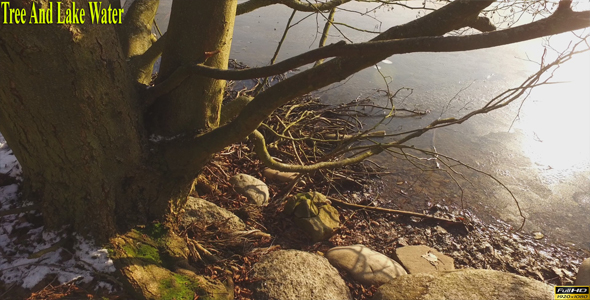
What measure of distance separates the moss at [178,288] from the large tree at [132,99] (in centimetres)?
42

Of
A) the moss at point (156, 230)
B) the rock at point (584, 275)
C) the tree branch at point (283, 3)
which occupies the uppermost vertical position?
the tree branch at point (283, 3)

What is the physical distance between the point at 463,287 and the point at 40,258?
8.32ft

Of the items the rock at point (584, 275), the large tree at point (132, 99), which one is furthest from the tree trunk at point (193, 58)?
the rock at point (584, 275)

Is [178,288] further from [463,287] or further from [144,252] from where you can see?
[463,287]

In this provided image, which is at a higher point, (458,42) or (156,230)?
(458,42)

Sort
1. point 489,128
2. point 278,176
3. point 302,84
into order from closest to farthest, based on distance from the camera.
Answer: point 302,84, point 278,176, point 489,128

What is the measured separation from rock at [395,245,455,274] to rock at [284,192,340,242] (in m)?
0.61

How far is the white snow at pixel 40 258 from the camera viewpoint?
1978mm

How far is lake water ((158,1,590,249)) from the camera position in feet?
13.2

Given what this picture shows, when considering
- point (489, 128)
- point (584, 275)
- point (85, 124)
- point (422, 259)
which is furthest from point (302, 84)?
point (489, 128)

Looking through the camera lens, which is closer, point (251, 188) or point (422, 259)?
point (422, 259)

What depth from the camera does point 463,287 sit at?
7.95 ft

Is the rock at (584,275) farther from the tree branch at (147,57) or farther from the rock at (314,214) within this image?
the tree branch at (147,57)

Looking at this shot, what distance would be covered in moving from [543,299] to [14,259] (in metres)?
3.13
